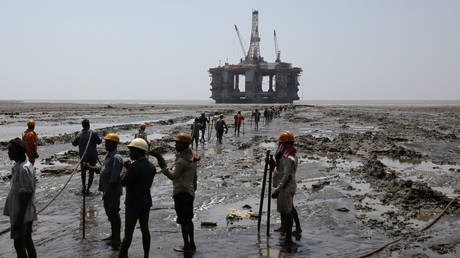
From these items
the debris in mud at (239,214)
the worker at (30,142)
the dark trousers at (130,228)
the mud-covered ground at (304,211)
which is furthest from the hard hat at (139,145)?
the worker at (30,142)

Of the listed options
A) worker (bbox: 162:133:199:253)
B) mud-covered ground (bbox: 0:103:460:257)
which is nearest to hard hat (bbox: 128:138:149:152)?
worker (bbox: 162:133:199:253)

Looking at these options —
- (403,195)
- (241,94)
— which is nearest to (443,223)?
(403,195)

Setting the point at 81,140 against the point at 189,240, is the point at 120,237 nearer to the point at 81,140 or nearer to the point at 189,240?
the point at 189,240

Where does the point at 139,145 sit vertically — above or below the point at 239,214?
above

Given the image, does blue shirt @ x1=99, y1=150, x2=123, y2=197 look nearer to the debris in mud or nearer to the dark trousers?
the dark trousers

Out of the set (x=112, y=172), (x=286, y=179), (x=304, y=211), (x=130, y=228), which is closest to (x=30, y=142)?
(x=112, y=172)

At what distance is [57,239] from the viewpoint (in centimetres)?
679

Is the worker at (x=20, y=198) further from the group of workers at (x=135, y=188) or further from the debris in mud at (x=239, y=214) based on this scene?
the debris in mud at (x=239, y=214)

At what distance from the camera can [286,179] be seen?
6328 millimetres

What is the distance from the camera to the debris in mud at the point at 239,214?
8125mm

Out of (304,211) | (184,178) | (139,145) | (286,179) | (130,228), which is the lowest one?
(304,211)

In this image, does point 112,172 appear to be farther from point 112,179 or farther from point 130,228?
point 130,228

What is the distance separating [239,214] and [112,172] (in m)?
3.25

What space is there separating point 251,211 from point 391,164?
8427 millimetres
